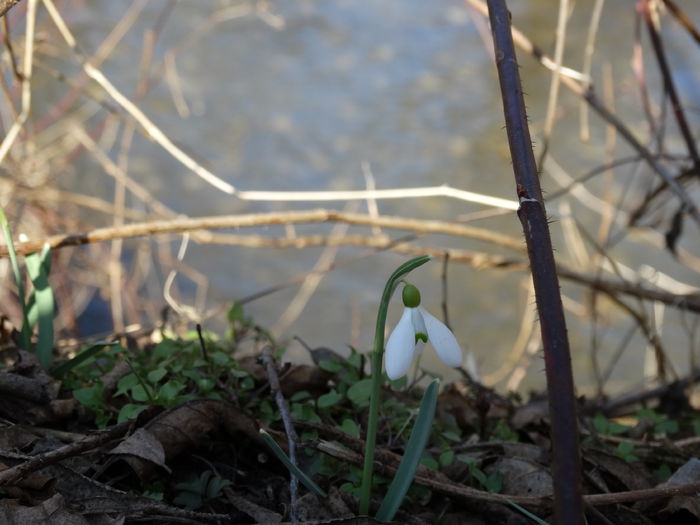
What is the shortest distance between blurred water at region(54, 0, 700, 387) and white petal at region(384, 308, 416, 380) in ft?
10.8

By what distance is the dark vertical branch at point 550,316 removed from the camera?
2.52ft

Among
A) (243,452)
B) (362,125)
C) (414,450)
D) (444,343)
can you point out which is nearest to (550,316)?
(444,343)

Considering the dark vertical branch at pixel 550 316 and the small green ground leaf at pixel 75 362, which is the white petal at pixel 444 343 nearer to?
the dark vertical branch at pixel 550 316

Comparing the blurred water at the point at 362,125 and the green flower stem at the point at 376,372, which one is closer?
the green flower stem at the point at 376,372

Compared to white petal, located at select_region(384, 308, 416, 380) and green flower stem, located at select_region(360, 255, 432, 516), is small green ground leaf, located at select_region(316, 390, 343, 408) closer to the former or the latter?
green flower stem, located at select_region(360, 255, 432, 516)

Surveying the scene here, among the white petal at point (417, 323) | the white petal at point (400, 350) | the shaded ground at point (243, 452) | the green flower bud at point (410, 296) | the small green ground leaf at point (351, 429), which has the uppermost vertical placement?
the green flower bud at point (410, 296)

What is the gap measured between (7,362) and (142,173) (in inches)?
162

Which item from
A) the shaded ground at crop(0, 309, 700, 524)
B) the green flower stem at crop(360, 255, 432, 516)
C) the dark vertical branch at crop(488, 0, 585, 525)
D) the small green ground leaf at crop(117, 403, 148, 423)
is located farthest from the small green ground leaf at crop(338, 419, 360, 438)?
the dark vertical branch at crop(488, 0, 585, 525)

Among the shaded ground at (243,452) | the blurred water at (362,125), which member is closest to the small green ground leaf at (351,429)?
the shaded ground at (243,452)

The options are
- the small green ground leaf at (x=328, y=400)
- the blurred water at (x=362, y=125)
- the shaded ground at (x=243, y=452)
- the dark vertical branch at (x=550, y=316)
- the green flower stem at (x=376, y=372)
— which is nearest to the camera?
the dark vertical branch at (x=550, y=316)

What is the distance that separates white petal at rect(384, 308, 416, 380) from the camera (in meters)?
0.94

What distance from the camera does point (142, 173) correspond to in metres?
5.47

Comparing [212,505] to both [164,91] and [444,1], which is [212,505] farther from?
[444,1]

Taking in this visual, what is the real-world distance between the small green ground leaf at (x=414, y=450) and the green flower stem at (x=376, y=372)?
0.04 meters
